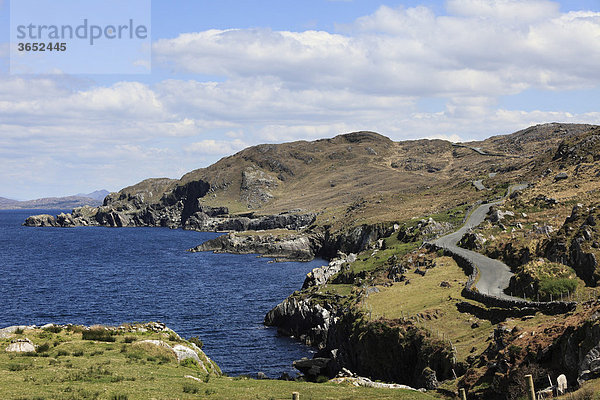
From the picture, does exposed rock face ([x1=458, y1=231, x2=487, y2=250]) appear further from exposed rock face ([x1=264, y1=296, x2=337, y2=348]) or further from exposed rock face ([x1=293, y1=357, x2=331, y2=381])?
exposed rock face ([x1=293, y1=357, x2=331, y2=381])

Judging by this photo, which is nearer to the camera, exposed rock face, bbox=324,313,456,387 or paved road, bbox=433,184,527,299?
exposed rock face, bbox=324,313,456,387

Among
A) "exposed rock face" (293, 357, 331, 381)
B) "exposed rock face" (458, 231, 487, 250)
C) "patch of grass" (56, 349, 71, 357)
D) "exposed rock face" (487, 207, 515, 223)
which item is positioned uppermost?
"exposed rock face" (487, 207, 515, 223)

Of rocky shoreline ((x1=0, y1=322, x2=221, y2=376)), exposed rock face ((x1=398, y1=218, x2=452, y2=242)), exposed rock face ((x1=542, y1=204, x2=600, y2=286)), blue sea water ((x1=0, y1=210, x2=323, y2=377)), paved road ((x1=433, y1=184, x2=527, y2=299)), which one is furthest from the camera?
exposed rock face ((x1=398, y1=218, x2=452, y2=242))

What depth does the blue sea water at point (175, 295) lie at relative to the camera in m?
70.1

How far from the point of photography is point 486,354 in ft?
109

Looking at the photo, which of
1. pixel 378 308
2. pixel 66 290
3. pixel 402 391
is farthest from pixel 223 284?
pixel 402 391

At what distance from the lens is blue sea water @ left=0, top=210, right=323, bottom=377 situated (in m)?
70.1

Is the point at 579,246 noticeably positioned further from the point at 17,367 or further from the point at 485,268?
the point at 17,367

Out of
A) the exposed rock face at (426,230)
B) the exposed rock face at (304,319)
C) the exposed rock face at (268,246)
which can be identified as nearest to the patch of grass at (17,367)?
the exposed rock face at (304,319)

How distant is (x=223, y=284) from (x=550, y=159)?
88523mm

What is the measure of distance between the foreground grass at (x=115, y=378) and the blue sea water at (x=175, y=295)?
1127 inches

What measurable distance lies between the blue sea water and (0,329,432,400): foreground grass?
93.9 feet

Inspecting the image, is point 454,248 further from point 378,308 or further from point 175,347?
point 175,347

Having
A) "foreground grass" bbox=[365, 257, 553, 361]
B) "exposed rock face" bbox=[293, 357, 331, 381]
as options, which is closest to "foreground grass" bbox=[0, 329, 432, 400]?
"foreground grass" bbox=[365, 257, 553, 361]
